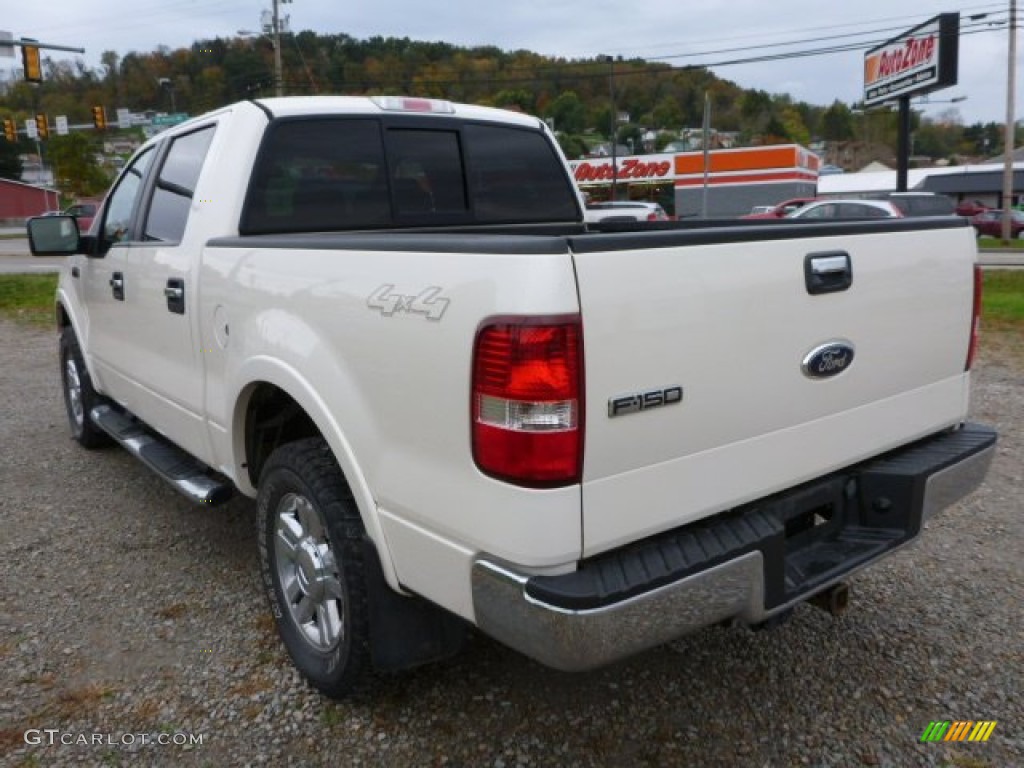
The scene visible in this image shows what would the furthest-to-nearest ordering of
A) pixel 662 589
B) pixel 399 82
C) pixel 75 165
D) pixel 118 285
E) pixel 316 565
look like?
pixel 75 165 → pixel 399 82 → pixel 118 285 → pixel 316 565 → pixel 662 589

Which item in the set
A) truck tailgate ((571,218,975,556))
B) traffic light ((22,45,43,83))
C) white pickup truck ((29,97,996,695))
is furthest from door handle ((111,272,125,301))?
traffic light ((22,45,43,83))

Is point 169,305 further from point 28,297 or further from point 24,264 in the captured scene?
point 24,264

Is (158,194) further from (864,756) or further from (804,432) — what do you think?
(864,756)

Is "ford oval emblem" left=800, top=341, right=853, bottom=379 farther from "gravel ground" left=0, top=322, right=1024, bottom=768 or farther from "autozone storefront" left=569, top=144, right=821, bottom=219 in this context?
"autozone storefront" left=569, top=144, right=821, bottom=219

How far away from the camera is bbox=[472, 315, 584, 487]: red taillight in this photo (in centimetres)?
192

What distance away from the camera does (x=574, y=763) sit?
2570 mm

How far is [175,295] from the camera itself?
138 inches

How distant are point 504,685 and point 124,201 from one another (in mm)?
3341

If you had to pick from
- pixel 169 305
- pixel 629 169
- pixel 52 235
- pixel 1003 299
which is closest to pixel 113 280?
pixel 52 235

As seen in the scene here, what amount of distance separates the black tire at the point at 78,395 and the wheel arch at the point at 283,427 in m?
2.61

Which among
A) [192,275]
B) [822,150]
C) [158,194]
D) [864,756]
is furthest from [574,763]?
[822,150]

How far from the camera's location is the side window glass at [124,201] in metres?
4.41

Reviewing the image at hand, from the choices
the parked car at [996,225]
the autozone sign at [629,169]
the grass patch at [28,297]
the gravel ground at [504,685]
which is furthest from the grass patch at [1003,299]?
the autozone sign at [629,169]

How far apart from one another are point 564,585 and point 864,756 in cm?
129
